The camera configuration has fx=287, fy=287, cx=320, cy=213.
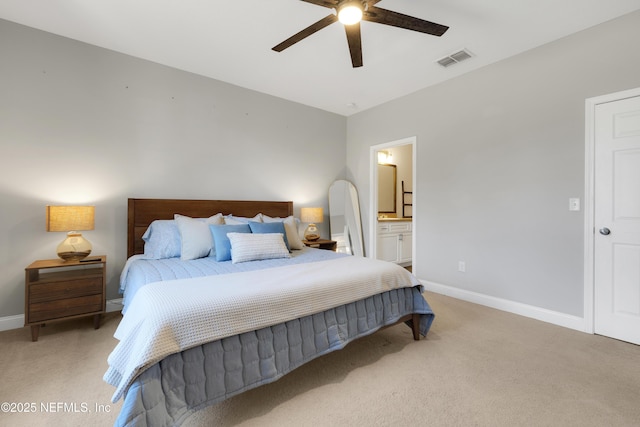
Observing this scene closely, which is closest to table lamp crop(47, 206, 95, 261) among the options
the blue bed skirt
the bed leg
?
the blue bed skirt

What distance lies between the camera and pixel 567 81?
8.78 ft

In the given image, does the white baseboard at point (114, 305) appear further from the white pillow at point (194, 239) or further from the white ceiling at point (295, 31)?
the white ceiling at point (295, 31)

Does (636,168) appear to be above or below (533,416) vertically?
above

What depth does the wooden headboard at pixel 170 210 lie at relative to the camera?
303 centimetres

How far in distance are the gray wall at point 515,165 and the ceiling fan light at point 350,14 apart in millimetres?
2125

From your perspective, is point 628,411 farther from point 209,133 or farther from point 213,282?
point 209,133

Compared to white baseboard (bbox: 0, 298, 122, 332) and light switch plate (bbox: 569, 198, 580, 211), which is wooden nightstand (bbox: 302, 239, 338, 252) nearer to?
light switch plate (bbox: 569, 198, 580, 211)

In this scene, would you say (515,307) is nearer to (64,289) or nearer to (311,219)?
(311,219)

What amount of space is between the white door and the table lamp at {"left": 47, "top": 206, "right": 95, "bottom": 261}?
15.0 ft

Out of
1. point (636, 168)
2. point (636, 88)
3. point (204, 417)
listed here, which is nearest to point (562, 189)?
point (636, 168)

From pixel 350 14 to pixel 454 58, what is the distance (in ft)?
5.85

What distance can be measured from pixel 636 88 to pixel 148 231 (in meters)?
4.56

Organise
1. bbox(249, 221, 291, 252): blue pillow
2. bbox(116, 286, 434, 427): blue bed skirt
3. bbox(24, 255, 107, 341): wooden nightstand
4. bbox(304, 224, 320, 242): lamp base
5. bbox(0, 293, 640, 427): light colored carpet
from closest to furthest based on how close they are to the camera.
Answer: bbox(116, 286, 434, 427): blue bed skirt → bbox(0, 293, 640, 427): light colored carpet → bbox(24, 255, 107, 341): wooden nightstand → bbox(249, 221, 291, 252): blue pillow → bbox(304, 224, 320, 242): lamp base

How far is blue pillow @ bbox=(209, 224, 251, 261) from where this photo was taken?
2605 millimetres
